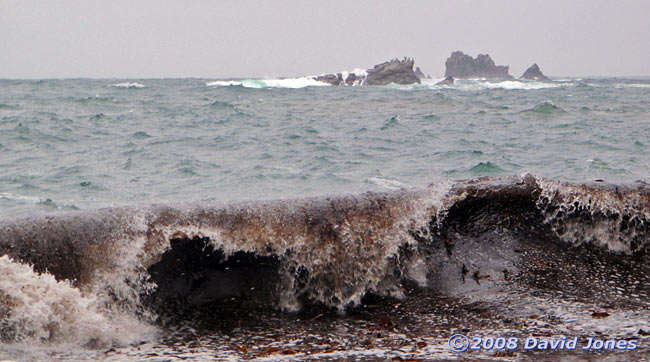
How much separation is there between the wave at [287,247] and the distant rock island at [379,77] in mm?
59567

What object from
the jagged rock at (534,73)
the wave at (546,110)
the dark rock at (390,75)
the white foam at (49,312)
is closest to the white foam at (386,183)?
the white foam at (49,312)

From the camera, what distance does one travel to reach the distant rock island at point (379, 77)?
209 ft

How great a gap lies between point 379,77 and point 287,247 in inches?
2422

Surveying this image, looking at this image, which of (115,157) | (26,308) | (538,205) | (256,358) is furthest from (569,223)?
(115,157)

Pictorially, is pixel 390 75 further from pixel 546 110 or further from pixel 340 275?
pixel 340 275

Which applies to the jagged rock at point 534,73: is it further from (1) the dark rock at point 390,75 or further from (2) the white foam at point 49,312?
(2) the white foam at point 49,312

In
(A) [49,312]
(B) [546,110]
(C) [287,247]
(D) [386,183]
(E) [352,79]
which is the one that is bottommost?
(D) [386,183]

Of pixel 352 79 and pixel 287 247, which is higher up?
pixel 352 79

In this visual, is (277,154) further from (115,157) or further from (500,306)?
(500,306)

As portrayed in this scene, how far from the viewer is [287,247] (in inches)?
145

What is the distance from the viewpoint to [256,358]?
3012 millimetres

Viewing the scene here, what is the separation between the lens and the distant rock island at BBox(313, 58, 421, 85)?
6362cm

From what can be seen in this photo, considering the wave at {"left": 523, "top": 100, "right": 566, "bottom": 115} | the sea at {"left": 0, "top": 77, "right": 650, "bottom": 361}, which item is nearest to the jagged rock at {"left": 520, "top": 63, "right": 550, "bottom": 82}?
the wave at {"left": 523, "top": 100, "right": 566, "bottom": 115}

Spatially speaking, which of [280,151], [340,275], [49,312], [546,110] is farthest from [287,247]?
[546,110]
